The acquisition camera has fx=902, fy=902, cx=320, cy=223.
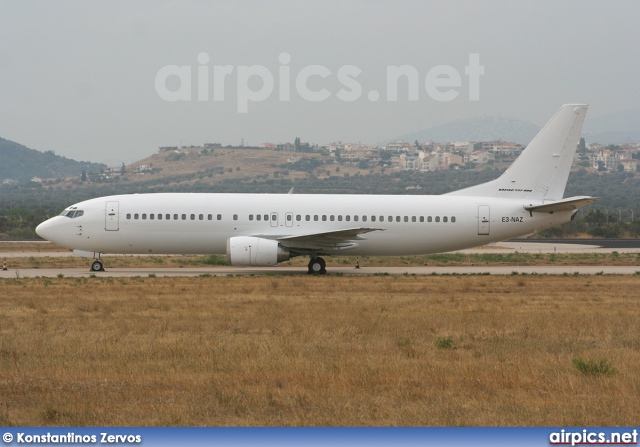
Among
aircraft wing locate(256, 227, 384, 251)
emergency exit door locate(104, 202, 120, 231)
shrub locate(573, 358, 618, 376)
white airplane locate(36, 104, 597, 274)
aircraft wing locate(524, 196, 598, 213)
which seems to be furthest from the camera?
emergency exit door locate(104, 202, 120, 231)

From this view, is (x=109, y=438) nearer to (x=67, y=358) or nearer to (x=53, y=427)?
(x=53, y=427)

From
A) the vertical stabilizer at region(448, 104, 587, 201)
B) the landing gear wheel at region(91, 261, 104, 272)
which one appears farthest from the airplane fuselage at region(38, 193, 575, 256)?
the landing gear wheel at region(91, 261, 104, 272)

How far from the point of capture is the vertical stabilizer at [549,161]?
37.2 meters

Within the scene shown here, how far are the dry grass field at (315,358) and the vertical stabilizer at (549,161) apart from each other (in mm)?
10648

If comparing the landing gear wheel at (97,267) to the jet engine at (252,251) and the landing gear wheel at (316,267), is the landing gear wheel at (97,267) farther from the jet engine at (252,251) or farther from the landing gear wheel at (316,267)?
the landing gear wheel at (316,267)

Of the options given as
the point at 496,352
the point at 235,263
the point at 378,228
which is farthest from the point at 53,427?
the point at 378,228

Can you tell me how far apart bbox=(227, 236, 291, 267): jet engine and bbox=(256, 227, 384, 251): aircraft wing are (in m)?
0.70

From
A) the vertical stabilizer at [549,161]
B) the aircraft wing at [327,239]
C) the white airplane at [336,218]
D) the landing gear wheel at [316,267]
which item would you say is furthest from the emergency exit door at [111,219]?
the vertical stabilizer at [549,161]

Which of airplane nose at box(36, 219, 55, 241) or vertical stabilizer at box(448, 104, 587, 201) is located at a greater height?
vertical stabilizer at box(448, 104, 587, 201)

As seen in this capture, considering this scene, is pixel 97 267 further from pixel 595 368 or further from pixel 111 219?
pixel 595 368

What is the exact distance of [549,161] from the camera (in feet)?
123

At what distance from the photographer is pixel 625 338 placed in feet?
60.5

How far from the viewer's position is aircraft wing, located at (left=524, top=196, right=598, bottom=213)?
35.5 meters

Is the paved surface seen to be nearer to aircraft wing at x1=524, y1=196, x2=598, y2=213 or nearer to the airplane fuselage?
the airplane fuselage
